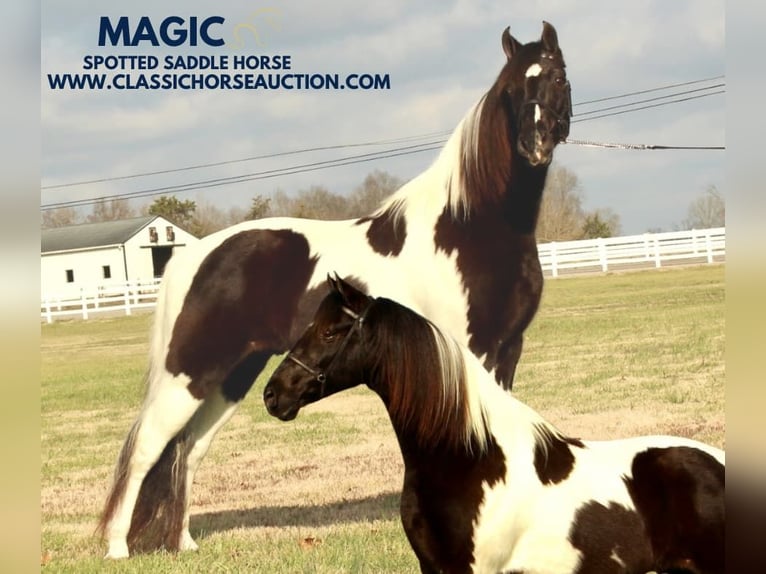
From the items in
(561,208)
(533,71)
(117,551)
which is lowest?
(117,551)

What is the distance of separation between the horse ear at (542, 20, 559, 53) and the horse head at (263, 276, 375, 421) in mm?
1981

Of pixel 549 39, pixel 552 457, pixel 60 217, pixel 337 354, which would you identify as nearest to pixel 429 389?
pixel 337 354

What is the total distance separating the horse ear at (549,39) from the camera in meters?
4.48

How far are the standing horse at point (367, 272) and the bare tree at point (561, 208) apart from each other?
77 millimetres

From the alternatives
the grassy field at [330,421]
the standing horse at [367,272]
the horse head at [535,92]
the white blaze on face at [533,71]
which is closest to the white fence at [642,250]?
the grassy field at [330,421]

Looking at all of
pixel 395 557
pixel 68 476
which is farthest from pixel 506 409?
pixel 68 476

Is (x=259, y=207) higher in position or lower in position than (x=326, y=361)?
higher

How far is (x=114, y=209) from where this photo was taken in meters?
4.66

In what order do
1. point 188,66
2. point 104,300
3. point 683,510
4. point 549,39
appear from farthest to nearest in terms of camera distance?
point 104,300 < point 549,39 < point 188,66 < point 683,510

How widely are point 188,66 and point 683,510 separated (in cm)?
285

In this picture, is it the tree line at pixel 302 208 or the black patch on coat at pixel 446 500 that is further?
the tree line at pixel 302 208

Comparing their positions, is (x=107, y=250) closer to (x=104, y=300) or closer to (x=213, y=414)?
(x=104, y=300)

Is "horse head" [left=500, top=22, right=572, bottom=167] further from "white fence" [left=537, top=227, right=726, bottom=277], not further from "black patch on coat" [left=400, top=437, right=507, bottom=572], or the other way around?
"black patch on coat" [left=400, top=437, right=507, bottom=572]

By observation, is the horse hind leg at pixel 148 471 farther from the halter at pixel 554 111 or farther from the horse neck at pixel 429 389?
the halter at pixel 554 111
